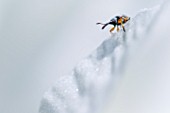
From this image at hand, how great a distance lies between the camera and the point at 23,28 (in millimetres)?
1307

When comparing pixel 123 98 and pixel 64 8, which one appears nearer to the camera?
pixel 123 98

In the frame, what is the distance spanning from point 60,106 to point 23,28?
0.34 meters

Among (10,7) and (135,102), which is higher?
(10,7)

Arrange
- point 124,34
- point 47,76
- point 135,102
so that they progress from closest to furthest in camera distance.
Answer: point 135,102
point 124,34
point 47,76

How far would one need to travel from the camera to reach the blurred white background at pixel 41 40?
1244mm

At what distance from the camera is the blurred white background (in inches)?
49.0

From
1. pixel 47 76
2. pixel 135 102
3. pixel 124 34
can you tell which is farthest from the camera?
pixel 47 76

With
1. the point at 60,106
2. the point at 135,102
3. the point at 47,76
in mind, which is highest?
the point at 47,76

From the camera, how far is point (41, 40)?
1.27 meters

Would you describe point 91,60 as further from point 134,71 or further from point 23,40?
point 23,40

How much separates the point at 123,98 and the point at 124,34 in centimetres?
19

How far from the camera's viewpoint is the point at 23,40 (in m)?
1.30

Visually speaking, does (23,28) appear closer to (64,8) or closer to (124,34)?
(64,8)

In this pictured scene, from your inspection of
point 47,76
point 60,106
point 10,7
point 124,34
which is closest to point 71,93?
point 60,106
